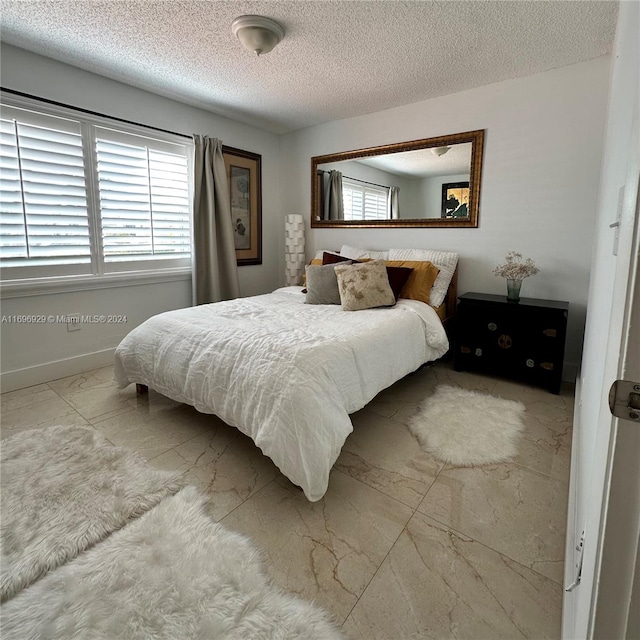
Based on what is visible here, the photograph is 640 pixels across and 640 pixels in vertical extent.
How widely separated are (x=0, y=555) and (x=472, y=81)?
163 inches

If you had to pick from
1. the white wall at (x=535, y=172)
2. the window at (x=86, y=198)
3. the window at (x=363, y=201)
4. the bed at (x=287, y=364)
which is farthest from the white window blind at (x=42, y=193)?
the white wall at (x=535, y=172)

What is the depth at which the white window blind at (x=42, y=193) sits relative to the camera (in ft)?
8.77

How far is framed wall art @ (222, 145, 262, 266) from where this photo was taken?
4.15m

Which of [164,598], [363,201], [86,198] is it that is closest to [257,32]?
[86,198]

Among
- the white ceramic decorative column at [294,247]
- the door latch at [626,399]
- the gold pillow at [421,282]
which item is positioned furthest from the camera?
the white ceramic decorative column at [294,247]

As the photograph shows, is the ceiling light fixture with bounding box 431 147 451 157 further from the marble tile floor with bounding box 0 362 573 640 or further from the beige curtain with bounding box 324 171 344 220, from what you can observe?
the marble tile floor with bounding box 0 362 573 640

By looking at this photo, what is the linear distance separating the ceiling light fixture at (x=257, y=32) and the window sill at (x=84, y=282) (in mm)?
2125

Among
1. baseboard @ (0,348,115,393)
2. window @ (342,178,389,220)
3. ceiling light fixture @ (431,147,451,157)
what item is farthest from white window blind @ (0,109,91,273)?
ceiling light fixture @ (431,147,451,157)

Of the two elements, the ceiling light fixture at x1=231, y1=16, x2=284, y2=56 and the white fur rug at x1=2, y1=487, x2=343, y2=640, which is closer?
the white fur rug at x1=2, y1=487, x2=343, y2=640

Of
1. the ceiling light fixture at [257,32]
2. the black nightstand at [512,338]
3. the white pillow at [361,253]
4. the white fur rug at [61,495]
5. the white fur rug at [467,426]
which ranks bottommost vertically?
the white fur rug at [61,495]

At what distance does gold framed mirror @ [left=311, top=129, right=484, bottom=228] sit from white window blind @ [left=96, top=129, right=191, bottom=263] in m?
1.53

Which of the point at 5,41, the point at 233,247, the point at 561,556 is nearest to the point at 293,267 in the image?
the point at 233,247

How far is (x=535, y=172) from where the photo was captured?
3.03 m

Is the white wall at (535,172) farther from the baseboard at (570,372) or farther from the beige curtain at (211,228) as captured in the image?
the beige curtain at (211,228)
